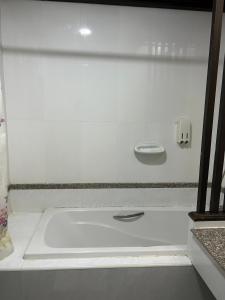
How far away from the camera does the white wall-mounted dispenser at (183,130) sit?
195cm

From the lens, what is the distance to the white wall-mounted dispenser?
195cm

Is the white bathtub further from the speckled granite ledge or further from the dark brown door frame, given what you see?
the dark brown door frame

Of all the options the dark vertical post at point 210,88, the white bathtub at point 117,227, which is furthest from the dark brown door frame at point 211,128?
the white bathtub at point 117,227

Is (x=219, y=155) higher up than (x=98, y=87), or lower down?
lower down

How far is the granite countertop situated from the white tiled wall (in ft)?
2.74

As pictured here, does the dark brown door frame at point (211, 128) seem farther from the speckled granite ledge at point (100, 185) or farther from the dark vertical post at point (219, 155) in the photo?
the speckled granite ledge at point (100, 185)

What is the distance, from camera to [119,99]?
1899 millimetres

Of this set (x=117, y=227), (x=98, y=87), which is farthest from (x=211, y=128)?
(x=117, y=227)

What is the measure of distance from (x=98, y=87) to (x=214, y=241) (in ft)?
4.13

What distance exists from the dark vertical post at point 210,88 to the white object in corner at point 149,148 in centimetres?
71

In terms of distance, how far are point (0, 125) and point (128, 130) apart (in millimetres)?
956

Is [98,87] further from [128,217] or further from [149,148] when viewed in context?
[128,217]

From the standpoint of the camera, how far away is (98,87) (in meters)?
1.87

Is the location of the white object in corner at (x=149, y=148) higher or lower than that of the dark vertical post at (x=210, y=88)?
lower
